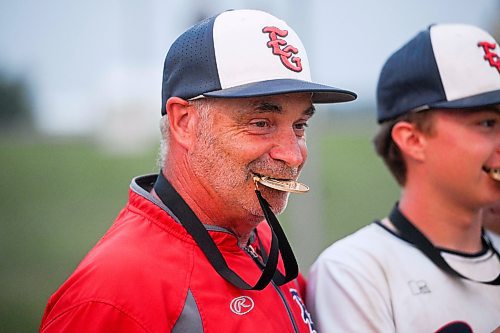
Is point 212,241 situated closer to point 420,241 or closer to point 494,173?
point 420,241

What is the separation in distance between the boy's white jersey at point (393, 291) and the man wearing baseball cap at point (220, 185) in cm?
26

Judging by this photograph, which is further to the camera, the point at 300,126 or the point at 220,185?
the point at 300,126

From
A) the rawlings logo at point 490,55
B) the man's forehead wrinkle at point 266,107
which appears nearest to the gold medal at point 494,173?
the rawlings logo at point 490,55

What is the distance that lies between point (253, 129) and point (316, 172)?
3.31 metres

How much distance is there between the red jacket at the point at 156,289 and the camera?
1.69m

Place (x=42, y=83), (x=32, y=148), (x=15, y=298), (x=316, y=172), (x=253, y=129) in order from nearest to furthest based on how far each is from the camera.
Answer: (x=253, y=129), (x=316, y=172), (x=15, y=298), (x=42, y=83), (x=32, y=148)

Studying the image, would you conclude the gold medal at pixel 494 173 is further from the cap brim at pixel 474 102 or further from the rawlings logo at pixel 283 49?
the rawlings logo at pixel 283 49

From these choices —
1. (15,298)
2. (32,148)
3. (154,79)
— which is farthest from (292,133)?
(32,148)

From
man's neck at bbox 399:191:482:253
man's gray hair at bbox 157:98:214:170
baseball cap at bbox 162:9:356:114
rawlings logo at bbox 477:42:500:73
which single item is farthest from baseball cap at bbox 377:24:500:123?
man's gray hair at bbox 157:98:214:170

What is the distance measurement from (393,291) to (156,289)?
988 mm

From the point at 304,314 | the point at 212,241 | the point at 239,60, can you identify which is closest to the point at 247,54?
the point at 239,60

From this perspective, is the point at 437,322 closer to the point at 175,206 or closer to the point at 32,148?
the point at 175,206

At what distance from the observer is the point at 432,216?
264cm

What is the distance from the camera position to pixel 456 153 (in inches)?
98.9
